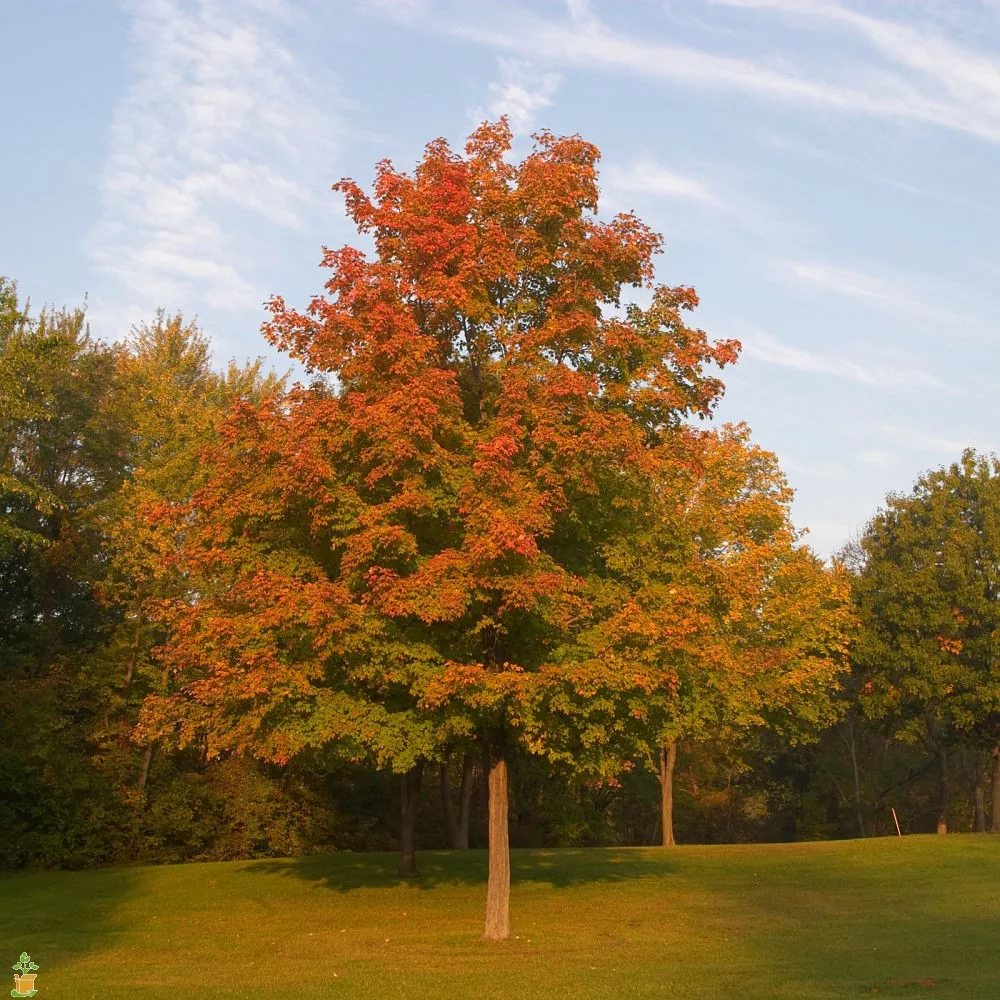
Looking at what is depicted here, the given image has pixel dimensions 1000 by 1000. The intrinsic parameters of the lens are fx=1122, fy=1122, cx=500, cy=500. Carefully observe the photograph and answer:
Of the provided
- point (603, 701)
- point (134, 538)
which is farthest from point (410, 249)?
point (134, 538)

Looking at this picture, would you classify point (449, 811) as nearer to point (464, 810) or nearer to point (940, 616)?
point (464, 810)

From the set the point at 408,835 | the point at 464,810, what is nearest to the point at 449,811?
the point at 464,810

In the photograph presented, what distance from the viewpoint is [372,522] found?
58.1ft

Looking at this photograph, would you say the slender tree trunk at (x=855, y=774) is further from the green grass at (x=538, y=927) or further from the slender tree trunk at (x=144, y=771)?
the slender tree trunk at (x=144, y=771)

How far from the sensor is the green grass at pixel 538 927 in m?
14.5

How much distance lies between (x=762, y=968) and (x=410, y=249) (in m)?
12.9

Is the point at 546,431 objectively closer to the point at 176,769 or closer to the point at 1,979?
the point at 1,979

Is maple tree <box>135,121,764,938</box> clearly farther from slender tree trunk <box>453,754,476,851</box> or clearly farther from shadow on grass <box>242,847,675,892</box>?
slender tree trunk <box>453,754,476,851</box>

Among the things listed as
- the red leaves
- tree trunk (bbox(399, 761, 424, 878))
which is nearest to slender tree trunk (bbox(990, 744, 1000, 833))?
tree trunk (bbox(399, 761, 424, 878))

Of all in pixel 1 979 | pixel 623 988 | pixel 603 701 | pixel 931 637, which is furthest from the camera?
pixel 931 637

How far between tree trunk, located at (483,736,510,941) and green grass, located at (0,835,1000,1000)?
40cm

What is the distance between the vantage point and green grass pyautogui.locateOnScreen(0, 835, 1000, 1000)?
569 inches

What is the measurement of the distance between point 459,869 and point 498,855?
37.3 ft

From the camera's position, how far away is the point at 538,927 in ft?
67.4
